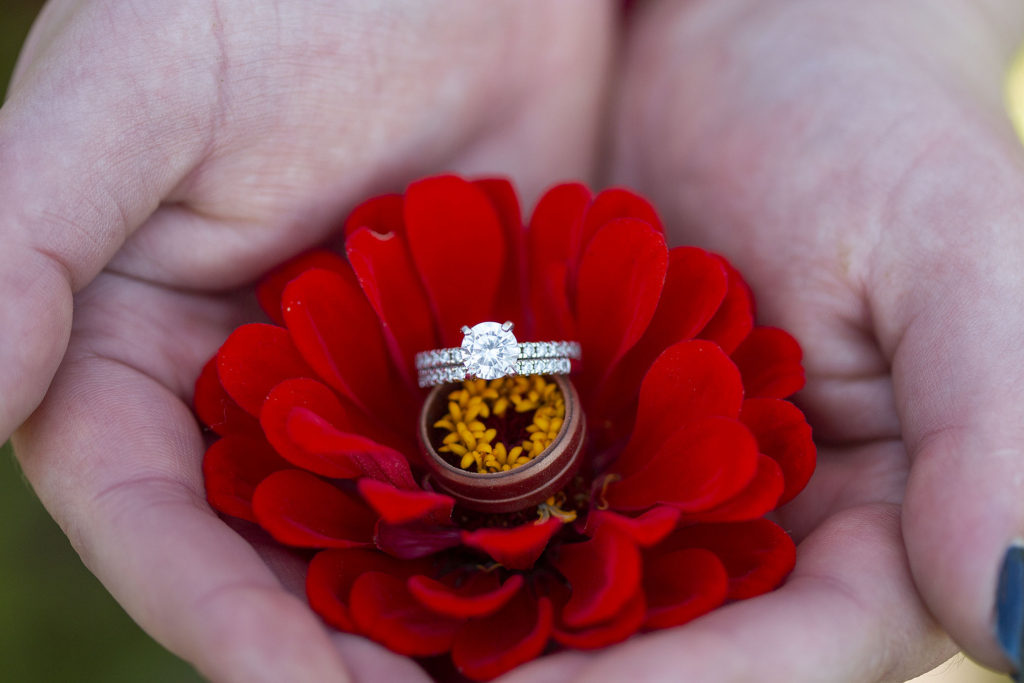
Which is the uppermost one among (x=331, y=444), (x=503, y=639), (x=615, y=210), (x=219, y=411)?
(x=615, y=210)

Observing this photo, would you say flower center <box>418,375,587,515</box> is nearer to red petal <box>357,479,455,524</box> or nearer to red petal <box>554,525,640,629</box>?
red petal <box>554,525,640,629</box>

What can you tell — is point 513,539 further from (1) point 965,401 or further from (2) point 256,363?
(1) point 965,401

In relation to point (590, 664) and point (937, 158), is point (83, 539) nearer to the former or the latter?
point (590, 664)

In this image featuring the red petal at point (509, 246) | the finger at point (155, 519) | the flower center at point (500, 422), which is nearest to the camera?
the finger at point (155, 519)

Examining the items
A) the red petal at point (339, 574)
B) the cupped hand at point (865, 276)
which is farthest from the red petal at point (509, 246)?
the red petal at point (339, 574)

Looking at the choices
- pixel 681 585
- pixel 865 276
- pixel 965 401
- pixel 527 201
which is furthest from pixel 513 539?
pixel 527 201

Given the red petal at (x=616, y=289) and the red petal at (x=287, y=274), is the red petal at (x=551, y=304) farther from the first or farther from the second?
the red petal at (x=287, y=274)
